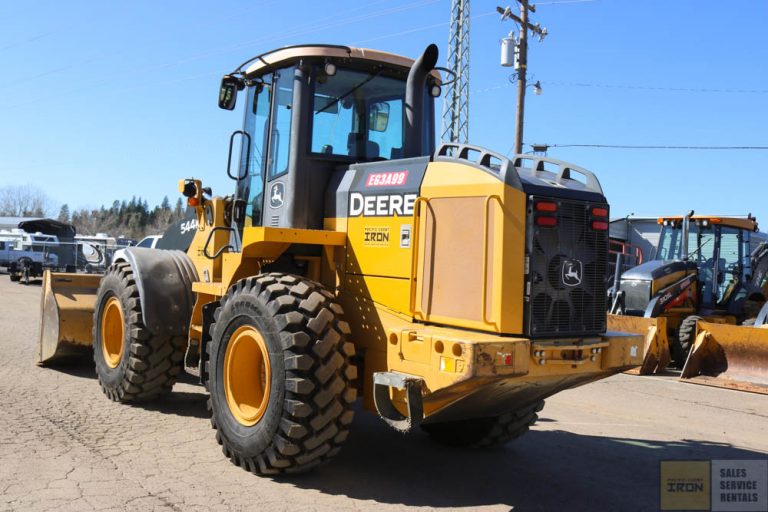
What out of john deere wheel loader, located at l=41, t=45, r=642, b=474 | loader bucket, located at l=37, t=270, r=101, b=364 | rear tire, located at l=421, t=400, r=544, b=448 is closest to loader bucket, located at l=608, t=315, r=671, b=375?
rear tire, located at l=421, t=400, r=544, b=448

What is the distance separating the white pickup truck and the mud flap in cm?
2694

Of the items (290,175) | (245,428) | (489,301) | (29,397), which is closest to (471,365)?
(489,301)

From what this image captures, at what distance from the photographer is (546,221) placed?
4.74 m

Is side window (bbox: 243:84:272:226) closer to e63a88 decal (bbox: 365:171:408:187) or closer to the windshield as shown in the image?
the windshield

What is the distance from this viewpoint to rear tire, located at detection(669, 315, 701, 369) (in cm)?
1254

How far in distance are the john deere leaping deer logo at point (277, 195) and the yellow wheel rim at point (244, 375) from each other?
1.15 m

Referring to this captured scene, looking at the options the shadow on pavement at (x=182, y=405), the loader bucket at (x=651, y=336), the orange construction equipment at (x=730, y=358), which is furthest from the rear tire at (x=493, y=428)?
the loader bucket at (x=651, y=336)

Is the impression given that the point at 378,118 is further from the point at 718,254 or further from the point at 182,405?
the point at 718,254

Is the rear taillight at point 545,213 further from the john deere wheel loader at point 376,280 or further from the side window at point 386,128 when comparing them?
the side window at point 386,128

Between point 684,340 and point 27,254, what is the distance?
29076mm

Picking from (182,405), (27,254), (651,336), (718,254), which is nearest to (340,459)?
(182,405)

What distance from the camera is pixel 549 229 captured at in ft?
15.7

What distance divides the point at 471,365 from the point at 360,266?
151cm

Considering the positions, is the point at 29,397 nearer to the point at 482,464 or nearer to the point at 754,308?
the point at 482,464
